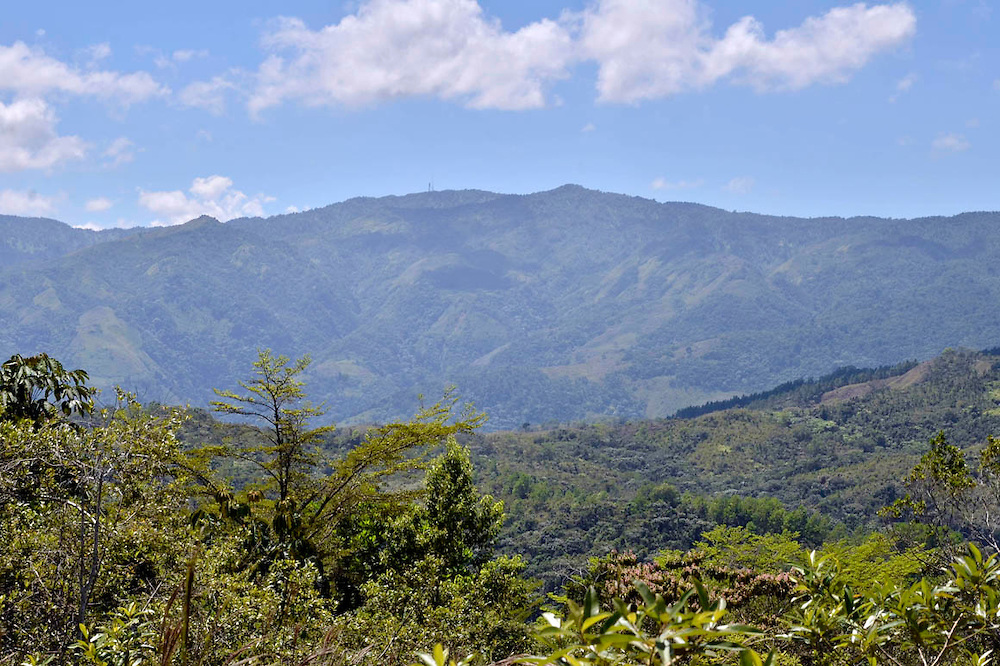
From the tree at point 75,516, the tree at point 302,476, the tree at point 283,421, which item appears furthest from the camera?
the tree at point 283,421

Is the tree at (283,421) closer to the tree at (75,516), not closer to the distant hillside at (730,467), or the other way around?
the tree at (75,516)

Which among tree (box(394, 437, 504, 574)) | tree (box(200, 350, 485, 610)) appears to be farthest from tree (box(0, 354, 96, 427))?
tree (box(394, 437, 504, 574))

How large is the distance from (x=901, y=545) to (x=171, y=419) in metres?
52.4

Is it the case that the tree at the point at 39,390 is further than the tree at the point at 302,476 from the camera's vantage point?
No

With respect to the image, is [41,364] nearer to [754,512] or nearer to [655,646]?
[655,646]

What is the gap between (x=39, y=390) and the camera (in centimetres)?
1501

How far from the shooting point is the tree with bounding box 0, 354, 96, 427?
13906 mm

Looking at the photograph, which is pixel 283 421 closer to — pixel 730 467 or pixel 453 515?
pixel 453 515

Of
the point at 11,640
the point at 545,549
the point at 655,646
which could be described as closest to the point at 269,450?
the point at 11,640

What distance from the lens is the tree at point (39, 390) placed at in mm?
13906

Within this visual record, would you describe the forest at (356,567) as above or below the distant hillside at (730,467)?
above

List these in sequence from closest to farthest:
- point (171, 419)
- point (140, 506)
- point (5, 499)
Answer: point (5, 499)
point (140, 506)
point (171, 419)

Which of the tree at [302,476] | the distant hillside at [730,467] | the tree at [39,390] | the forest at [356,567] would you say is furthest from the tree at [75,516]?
the distant hillside at [730,467]

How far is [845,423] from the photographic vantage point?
175 m
